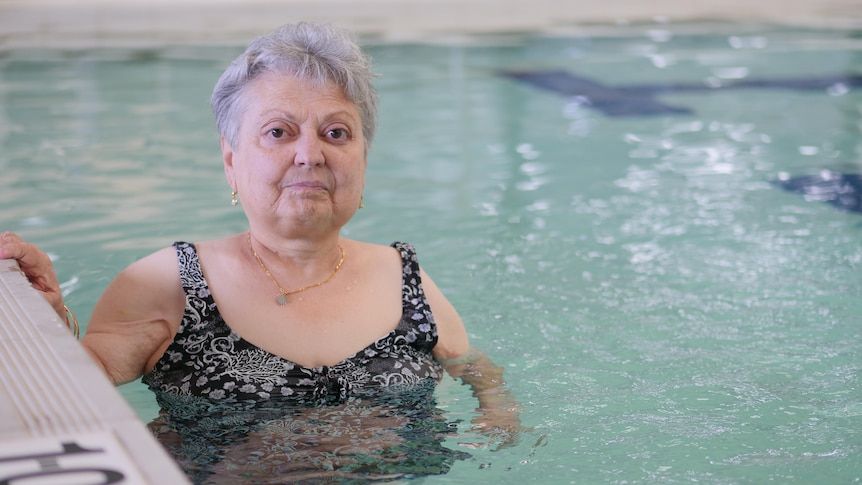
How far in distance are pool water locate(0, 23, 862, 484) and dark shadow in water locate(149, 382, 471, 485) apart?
99 millimetres

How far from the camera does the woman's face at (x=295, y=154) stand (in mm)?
2438

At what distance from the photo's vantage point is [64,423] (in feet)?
5.05

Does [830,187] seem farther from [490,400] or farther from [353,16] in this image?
[353,16]

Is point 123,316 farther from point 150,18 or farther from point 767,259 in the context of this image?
point 150,18

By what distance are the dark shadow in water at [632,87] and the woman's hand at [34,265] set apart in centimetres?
593

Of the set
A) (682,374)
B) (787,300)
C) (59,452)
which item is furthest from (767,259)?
(59,452)

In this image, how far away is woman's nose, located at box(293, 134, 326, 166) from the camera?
2.42 metres

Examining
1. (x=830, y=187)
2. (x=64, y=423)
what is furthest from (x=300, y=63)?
(x=830, y=187)

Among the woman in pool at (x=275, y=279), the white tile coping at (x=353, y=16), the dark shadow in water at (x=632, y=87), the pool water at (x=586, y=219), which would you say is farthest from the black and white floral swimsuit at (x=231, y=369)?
the white tile coping at (x=353, y=16)

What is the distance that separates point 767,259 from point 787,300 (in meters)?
0.55

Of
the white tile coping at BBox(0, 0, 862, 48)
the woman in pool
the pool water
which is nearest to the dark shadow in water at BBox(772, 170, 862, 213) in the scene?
the pool water

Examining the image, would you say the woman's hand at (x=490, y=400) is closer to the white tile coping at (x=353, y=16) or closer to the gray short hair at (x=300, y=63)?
the gray short hair at (x=300, y=63)

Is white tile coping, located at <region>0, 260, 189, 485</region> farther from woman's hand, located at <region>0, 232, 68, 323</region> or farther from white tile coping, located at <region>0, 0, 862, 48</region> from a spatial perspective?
white tile coping, located at <region>0, 0, 862, 48</region>

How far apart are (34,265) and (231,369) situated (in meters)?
0.48
